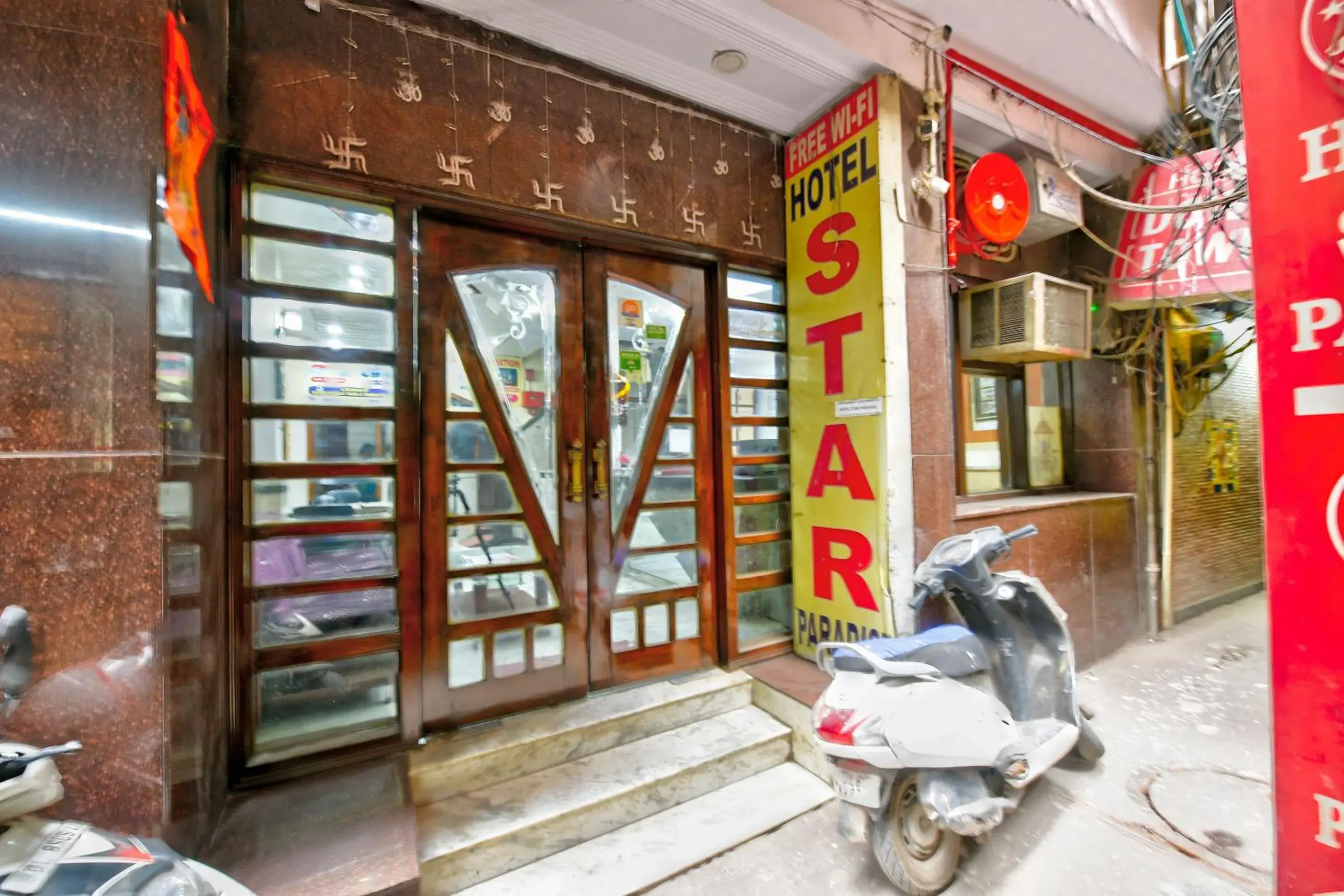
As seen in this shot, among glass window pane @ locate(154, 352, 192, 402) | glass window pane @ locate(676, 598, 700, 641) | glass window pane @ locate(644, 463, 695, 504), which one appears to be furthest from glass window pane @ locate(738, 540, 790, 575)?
glass window pane @ locate(154, 352, 192, 402)

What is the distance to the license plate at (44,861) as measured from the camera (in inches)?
32.4

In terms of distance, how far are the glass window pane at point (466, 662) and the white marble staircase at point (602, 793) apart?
0.74 feet

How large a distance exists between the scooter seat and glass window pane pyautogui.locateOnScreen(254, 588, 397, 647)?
6.38ft

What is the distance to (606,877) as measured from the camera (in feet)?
5.96

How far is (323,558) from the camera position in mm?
2107

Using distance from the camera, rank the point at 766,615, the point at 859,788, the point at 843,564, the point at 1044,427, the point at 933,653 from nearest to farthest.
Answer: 1. the point at 859,788
2. the point at 933,653
3. the point at 843,564
4. the point at 766,615
5. the point at 1044,427

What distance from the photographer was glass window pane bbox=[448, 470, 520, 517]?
2361 mm

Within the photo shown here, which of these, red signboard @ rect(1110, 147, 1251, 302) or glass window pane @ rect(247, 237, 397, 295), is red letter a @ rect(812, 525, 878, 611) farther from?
glass window pane @ rect(247, 237, 397, 295)

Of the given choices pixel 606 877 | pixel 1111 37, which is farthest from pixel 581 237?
A: pixel 1111 37

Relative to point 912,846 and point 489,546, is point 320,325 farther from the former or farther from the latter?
point 912,846

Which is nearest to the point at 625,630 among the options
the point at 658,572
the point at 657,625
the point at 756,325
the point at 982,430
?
the point at 657,625

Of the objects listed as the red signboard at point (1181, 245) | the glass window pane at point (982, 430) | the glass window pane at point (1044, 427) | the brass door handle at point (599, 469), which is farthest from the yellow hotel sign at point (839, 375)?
the glass window pane at point (1044, 427)

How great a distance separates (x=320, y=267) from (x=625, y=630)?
2.26m

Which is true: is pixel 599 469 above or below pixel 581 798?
above
